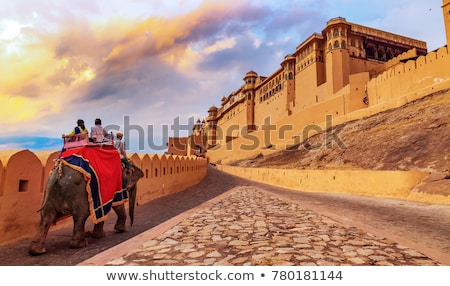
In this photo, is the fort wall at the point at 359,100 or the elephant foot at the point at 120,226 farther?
the fort wall at the point at 359,100

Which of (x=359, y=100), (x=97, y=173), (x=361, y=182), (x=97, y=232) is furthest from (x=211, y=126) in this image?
(x=97, y=173)

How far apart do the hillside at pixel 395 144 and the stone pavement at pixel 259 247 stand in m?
6.61

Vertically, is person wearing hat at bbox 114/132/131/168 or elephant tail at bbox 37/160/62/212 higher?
person wearing hat at bbox 114/132/131/168

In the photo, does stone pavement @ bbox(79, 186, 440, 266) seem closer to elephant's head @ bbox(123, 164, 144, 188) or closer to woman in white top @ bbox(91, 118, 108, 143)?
elephant's head @ bbox(123, 164, 144, 188)

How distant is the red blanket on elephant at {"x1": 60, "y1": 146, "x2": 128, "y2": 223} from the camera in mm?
4145

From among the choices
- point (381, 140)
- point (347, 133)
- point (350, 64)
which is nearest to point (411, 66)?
point (347, 133)

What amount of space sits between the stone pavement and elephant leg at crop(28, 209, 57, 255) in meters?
1.08

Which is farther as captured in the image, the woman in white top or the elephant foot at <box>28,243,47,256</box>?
the woman in white top

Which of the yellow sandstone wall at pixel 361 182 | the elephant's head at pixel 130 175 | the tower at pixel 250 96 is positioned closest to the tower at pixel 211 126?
the tower at pixel 250 96

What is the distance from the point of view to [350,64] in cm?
3453

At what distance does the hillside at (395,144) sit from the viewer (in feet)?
41.7

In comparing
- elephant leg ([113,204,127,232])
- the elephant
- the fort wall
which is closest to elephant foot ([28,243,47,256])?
the elephant

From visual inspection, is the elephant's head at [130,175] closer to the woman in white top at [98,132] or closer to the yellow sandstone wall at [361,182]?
the woman in white top at [98,132]
